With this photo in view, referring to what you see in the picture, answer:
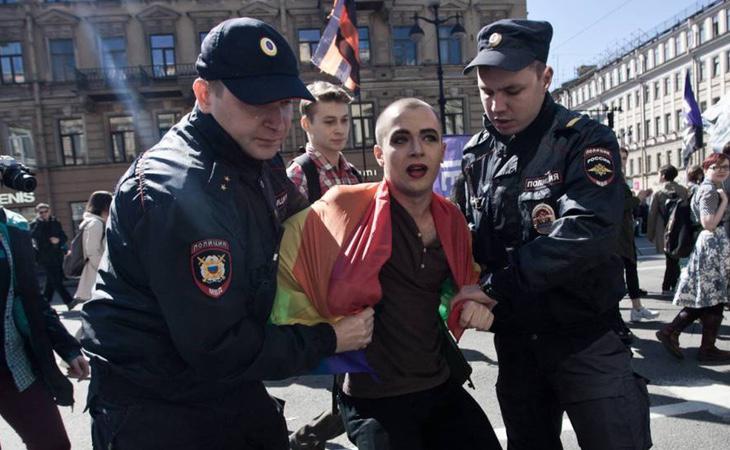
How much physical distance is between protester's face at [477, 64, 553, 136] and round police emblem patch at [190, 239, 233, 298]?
144cm

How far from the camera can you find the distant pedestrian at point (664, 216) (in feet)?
24.8

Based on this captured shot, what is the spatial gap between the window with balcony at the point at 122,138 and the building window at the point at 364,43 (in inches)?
453

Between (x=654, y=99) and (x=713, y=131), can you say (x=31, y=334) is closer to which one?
(x=713, y=131)

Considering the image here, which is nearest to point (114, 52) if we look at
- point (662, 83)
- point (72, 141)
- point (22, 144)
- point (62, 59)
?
Result: point (62, 59)

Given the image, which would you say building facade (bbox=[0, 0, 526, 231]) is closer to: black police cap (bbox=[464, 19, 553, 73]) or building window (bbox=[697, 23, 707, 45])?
black police cap (bbox=[464, 19, 553, 73])

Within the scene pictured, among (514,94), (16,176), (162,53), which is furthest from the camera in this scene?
(162,53)

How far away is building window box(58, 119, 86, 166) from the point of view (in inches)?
942

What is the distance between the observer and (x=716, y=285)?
5.04 m

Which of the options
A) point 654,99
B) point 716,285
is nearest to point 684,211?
point 716,285

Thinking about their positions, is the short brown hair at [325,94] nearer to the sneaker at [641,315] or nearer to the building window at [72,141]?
the sneaker at [641,315]

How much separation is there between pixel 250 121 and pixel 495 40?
1.22m

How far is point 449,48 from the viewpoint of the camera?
25234mm

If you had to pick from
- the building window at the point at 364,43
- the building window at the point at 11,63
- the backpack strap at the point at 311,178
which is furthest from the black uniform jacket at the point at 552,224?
the building window at the point at 11,63

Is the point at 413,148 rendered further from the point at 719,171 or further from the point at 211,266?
the point at 719,171
